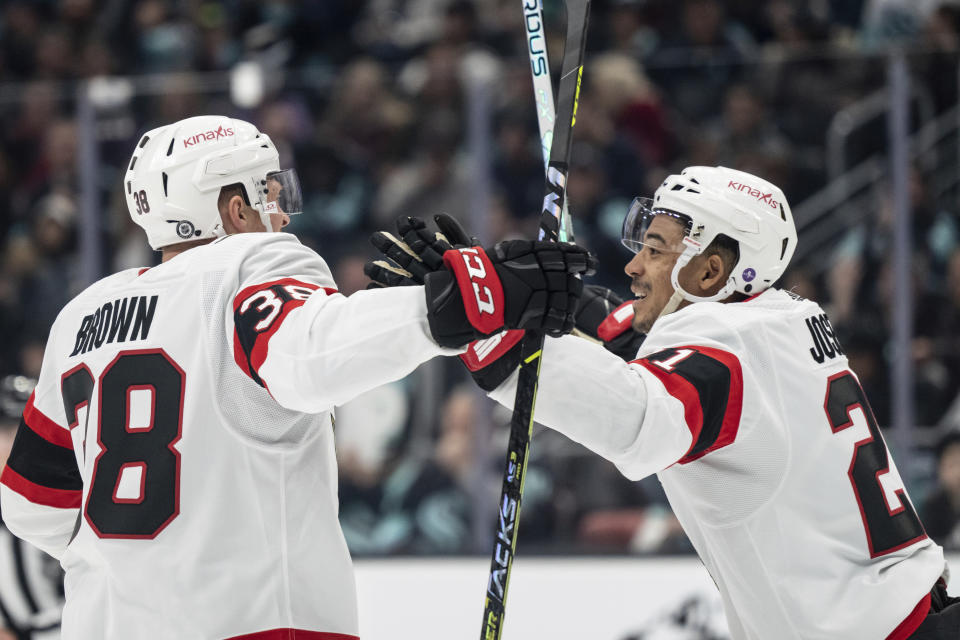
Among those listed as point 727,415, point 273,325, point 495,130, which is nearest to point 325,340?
point 273,325

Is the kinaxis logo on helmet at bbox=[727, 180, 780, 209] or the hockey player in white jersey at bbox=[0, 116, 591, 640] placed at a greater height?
the kinaxis logo on helmet at bbox=[727, 180, 780, 209]

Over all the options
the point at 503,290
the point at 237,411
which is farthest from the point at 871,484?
the point at 237,411

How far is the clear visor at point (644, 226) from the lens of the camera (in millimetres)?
3183

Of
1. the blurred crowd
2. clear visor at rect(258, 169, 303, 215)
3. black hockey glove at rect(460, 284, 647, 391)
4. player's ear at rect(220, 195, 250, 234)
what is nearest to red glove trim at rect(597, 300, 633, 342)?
black hockey glove at rect(460, 284, 647, 391)

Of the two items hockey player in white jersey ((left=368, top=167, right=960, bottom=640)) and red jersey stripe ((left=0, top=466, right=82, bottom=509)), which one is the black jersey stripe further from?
hockey player in white jersey ((left=368, top=167, right=960, bottom=640))

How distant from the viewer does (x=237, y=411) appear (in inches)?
103

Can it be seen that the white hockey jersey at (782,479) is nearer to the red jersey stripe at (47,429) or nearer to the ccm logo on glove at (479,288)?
the ccm logo on glove at (479,288)

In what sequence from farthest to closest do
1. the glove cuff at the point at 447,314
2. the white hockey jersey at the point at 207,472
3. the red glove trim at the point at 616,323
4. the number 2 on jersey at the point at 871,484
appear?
the red glove trim at the point at 616,323, the number 2 on jersey at the point at 871,484, the white hockey jersey at the point at 207,472, the glove cuff at the point at 447,314

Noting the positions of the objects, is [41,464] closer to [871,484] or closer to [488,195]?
[871,484]

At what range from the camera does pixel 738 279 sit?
3121 millimetres

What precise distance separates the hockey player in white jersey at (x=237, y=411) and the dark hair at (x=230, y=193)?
0.22 metres

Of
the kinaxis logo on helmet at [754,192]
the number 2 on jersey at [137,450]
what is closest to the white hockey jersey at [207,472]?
the number 2 on jersey at [137,450]

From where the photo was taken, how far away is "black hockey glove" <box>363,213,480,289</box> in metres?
2.58

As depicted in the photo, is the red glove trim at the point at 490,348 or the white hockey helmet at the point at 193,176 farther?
the white hockey helmet at the point at 193,176
